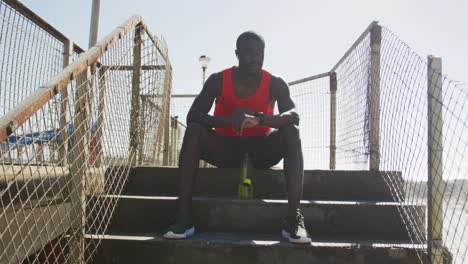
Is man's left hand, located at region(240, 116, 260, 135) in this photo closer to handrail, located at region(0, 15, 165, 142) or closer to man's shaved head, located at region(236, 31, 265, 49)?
man's shaved head, located at region(236, 31, 265, 49)

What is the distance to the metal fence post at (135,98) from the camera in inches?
138

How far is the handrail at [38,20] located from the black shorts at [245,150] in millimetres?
1584

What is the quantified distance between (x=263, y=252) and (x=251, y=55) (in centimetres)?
149

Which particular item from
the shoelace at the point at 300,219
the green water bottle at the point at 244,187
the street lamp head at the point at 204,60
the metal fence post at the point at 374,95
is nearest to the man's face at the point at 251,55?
the green water bottle at the point at 244,187

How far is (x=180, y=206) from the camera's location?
2.66m

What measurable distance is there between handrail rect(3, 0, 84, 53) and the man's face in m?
1.51

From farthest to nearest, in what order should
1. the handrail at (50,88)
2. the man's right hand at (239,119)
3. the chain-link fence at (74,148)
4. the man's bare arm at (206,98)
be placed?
the man's bare arm at (206,98)
the man's right hand at (239,119)
the chain-link fence at (74,148)
the handrail at (50,88)

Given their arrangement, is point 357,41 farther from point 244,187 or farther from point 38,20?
point 38,20

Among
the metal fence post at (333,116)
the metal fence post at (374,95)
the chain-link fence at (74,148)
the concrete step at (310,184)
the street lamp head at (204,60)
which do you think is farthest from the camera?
the street lamp head at (204,60)

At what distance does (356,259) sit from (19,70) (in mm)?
2685

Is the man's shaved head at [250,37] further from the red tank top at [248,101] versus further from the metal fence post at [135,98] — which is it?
the metal fence post at [135,98]

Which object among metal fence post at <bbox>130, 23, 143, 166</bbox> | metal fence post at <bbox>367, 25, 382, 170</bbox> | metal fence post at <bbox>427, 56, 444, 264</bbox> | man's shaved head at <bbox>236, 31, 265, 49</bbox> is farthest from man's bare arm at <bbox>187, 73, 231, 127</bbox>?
metal fence post at <bbox>427, 56, 444, 264</bbox>

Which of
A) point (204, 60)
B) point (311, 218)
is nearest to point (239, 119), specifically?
point (311, 218)

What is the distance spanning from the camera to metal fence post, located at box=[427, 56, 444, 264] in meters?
2.39
